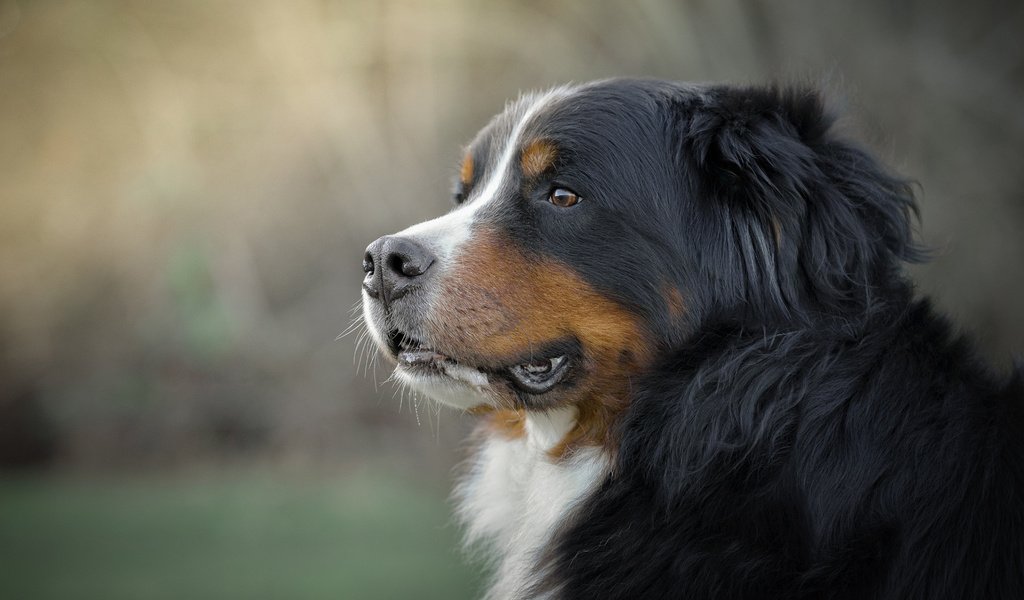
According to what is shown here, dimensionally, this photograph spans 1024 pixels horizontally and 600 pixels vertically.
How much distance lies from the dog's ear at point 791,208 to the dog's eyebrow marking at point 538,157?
1.36 feet

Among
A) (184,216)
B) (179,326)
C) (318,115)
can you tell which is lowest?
(179,326)

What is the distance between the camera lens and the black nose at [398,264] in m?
2.63

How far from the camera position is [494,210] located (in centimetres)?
279

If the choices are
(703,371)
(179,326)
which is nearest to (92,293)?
(179,326)

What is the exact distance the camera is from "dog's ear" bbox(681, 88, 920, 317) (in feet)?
8.23

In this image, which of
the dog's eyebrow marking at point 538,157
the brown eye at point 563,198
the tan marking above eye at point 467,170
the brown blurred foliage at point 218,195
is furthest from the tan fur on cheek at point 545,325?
the brown blurred foliage at point 218,195

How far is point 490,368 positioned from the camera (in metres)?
2.61

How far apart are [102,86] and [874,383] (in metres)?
8.13

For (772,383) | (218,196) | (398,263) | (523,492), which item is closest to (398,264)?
(398,263)

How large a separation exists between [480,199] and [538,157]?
24 cm

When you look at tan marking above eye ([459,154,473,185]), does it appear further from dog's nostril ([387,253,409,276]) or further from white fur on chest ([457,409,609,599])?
white fur on chest ([457,409,609,599])

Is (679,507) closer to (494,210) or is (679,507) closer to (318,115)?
(494,210)

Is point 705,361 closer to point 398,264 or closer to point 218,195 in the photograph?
point 398,264

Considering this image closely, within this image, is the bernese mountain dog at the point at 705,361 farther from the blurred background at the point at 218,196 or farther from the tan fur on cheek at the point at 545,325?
the blurred background at the point at 218,196
